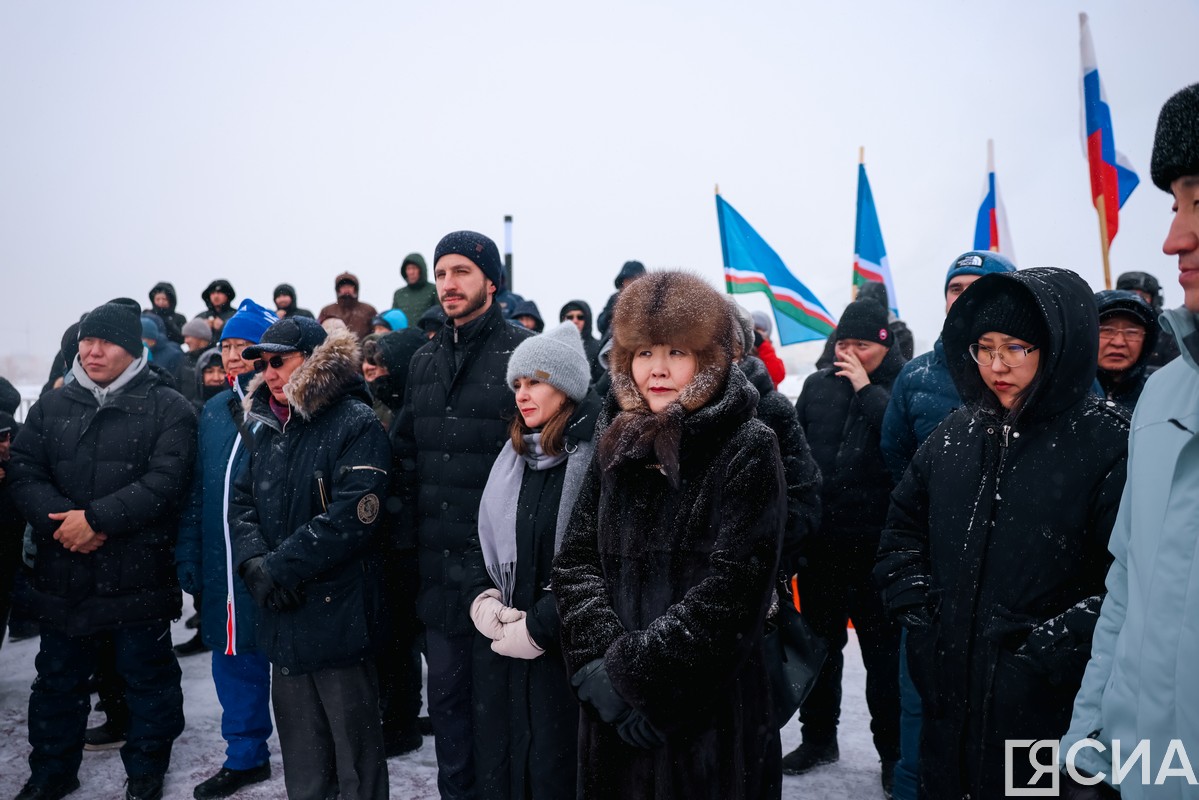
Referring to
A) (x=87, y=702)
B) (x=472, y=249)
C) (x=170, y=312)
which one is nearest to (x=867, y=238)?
(x=472, y=249)

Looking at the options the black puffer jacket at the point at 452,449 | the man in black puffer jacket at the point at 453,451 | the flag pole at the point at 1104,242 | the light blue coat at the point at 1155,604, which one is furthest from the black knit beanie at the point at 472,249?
the flag pole at the point at 1104,242

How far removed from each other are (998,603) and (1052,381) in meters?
0.64

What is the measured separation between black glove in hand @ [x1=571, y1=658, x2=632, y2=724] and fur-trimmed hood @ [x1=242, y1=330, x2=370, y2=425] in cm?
174

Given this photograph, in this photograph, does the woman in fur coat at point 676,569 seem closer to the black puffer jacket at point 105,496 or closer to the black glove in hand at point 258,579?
the black glove in hand at point 258,579

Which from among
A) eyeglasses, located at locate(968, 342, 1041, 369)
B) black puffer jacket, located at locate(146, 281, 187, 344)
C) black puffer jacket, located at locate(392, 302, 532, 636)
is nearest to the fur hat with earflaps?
eyeglasses, located at locate(968, 342, 1041, 369)

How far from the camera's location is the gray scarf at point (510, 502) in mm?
2896

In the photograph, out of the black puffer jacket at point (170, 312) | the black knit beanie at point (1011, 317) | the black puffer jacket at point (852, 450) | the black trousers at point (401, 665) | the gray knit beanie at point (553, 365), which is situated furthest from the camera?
the black puffer jacket at point (170, 312)

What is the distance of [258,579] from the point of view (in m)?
3.13

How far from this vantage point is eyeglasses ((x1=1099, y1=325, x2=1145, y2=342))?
133 inches

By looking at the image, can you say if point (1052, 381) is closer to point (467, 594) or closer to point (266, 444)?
point (467, 594)

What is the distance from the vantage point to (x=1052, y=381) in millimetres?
2205

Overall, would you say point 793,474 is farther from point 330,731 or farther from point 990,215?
point 990,215

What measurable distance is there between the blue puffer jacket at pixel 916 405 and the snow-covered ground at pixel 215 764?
60.1 inches

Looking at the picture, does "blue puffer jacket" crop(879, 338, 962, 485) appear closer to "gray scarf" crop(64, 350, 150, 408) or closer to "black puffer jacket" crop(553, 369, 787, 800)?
"black puffer jacket" crop(553, 369, 787, 800)
